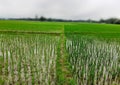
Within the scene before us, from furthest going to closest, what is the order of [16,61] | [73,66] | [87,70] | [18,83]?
[16,61] < [73,66] < [87,70] < [18,83]

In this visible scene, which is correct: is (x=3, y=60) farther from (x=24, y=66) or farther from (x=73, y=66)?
(x=73, y=66)

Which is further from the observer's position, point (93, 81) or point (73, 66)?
point (73, 66)

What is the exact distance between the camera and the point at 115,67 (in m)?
7.17

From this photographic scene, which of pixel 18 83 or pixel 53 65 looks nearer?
pixel 18 83

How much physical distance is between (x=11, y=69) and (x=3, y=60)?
158 centimetres

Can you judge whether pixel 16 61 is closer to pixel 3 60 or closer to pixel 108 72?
pixel 3 60

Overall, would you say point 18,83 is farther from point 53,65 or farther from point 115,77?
point 115,77

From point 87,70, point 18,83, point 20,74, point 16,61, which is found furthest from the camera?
point 16,61

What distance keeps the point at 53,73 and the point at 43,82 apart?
3.13 feet

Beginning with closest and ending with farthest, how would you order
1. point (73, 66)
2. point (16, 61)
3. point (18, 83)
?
1. point (18, 83)
2. point (73, 66)
3. point (16, 61)

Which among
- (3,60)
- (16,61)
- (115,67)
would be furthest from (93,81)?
(3,60)

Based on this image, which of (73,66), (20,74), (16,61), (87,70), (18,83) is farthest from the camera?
(16,61)

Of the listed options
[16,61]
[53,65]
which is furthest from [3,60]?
[53,65]

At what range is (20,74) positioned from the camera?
19.8ft
